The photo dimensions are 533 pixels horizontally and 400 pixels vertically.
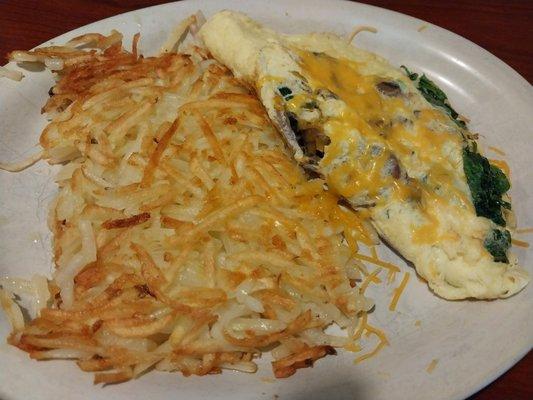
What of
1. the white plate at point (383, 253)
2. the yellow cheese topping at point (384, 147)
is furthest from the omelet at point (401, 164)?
the white plate at point (383, 253)

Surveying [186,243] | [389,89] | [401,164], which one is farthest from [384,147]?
[186,243]

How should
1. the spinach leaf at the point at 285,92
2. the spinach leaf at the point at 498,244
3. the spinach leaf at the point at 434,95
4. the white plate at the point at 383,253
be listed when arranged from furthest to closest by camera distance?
the spinach leaf at the point at 434,95 → the spinach leaf at the point at 285,92 → the spinach leaf at the point at 498,244 → the white plate at the point at 383,253

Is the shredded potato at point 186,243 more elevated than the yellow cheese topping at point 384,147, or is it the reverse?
Result: the yellow cheese topping at point 384,147

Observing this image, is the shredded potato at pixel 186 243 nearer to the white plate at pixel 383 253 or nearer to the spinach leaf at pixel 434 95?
the white plate at pixel 383 253

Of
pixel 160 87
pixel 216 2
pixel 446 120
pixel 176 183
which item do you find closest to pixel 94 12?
pixel 216 2

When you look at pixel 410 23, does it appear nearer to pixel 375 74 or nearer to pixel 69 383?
pixel 375 74

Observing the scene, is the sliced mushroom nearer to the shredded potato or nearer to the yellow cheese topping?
the yellow cheese topping

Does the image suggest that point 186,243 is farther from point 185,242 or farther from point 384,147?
point 384,147
